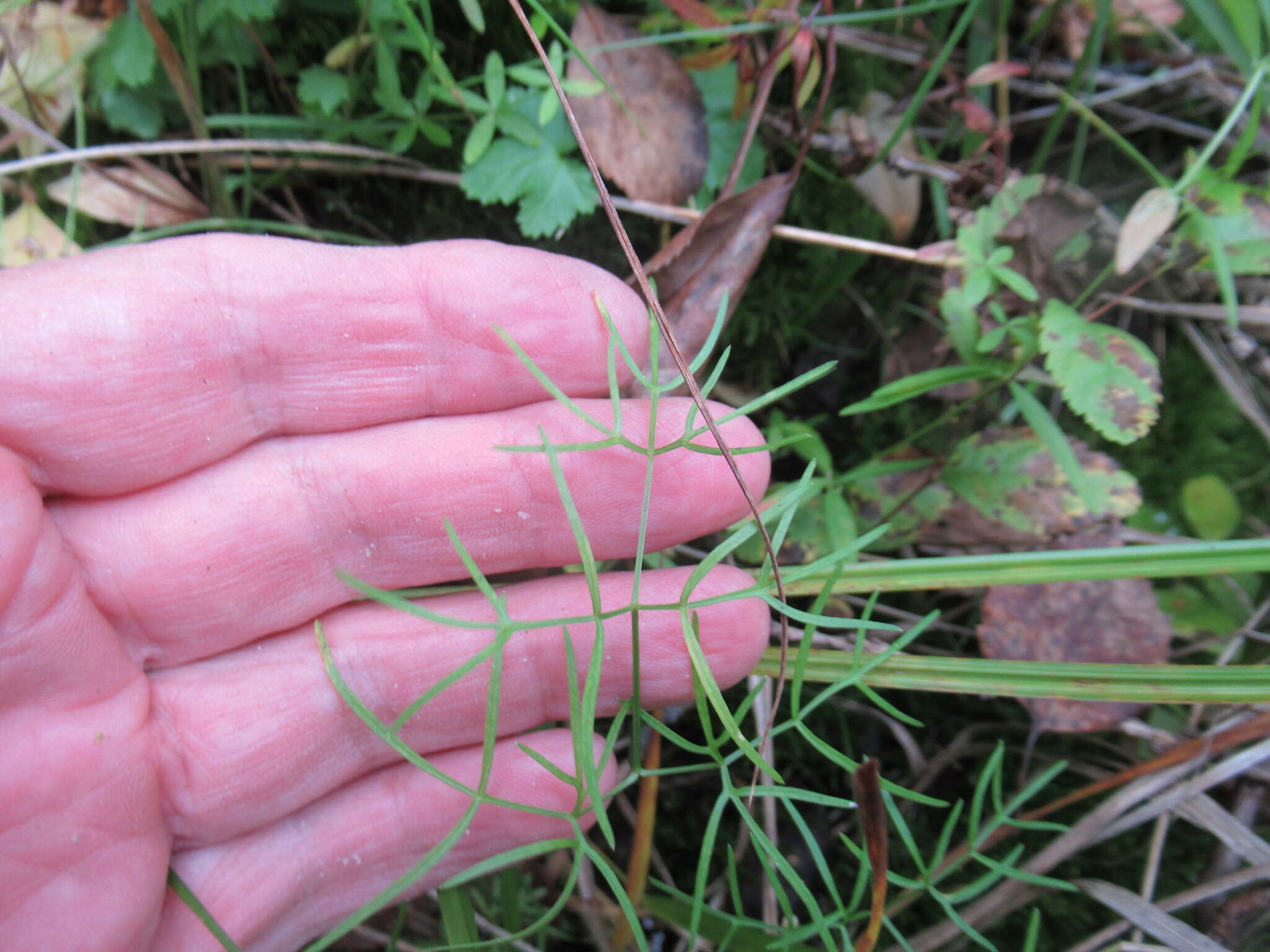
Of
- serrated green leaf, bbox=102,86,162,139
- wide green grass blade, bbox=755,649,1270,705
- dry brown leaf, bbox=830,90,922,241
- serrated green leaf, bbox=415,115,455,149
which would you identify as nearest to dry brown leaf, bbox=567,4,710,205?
serrated green leaf, bbox=415,115,455,149

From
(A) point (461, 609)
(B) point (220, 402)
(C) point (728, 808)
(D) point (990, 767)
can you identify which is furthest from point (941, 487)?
(B) point (220, 402)

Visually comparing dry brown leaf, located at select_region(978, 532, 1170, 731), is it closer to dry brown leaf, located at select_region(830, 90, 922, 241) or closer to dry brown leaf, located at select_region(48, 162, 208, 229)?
dry brown leaf, located at select_region(830, 90, 922, 241)

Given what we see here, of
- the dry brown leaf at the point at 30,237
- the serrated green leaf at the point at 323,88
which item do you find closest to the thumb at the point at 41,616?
the dry brown leaf at the point at 30,237

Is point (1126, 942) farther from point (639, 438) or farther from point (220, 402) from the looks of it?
point (220, 402)

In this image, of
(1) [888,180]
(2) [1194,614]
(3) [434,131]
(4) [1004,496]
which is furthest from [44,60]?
(2) [1194,614]

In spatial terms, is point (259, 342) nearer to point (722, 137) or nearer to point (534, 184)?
point (534, 184)
